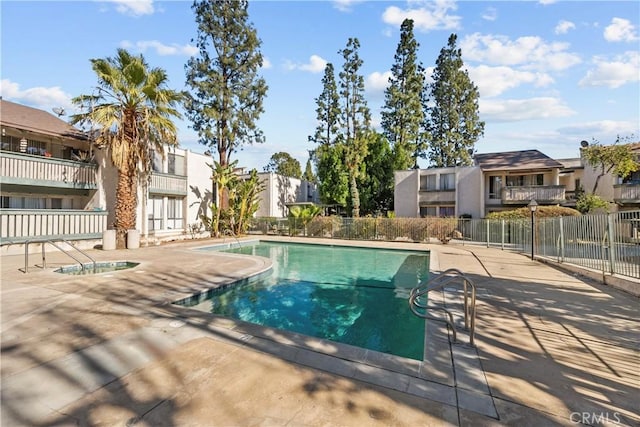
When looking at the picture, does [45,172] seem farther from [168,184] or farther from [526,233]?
[526,233]

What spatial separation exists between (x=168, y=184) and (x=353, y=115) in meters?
18.3

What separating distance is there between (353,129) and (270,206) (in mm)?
11827

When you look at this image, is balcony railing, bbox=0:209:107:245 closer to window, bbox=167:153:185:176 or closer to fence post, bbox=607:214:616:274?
window, bbox=167:153:185:176

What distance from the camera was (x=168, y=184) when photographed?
19.5 m

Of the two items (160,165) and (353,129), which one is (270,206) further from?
(160,165)

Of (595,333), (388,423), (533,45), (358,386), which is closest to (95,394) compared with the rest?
(358,386)

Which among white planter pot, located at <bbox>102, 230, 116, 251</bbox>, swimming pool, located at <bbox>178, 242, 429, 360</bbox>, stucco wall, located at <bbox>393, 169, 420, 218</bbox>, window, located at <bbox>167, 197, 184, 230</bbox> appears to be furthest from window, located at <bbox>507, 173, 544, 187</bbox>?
white planter pot, located at <bbox>102, 230, 116, 251</bbox>

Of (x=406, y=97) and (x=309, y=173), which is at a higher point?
(x=406, y=97)

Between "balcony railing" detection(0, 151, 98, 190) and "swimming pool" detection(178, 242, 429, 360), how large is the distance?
11.6 meters

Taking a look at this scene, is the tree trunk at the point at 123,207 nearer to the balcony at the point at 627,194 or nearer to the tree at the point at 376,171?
the tree at the point at 376,171

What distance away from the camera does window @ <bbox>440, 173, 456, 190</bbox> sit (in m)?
27.8

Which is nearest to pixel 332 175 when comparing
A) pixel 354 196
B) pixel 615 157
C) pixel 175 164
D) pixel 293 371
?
pixel 354 196

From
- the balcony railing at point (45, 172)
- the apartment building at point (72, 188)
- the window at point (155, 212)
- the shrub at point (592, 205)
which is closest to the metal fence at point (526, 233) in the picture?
the apartment building at point (72, 188)

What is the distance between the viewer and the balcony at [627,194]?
22.5 meters
